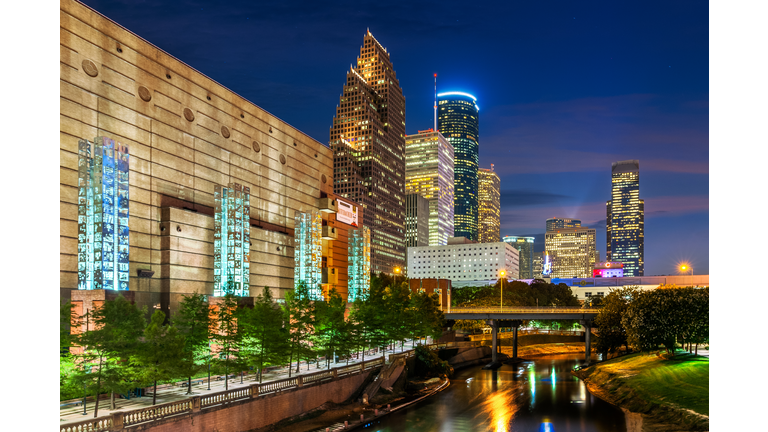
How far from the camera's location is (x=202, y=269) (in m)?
78.5

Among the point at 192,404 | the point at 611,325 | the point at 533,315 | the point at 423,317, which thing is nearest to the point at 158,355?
the point at 192,404

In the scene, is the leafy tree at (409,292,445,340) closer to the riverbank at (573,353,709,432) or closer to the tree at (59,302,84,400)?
the riverbank at (573,353,709,432)

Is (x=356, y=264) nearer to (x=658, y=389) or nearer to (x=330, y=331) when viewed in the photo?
(x=330, y=331)

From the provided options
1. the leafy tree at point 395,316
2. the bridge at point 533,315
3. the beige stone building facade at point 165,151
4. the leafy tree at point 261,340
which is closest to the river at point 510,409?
the leafy tree at point 395,316

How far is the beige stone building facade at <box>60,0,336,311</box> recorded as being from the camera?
6144cm

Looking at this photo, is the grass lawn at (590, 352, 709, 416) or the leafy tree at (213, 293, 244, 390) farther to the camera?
the grass lawn at (590, 352, 709, 416)

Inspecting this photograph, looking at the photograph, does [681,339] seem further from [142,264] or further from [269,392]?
[142,264]

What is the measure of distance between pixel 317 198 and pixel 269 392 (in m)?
62.1

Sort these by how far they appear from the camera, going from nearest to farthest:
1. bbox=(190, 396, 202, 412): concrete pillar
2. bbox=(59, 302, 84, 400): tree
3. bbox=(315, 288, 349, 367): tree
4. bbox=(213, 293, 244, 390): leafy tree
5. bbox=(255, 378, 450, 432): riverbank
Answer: bbox=(59, 302, 84, 400): tree
bbox=(190, 396, 202, 412): concrete pillar
bbox=(255, 378, 450, 432): riverbank
bbox=(213, 293, 244, 390): leafy tree
bbox=(315, 288, 349, 367): tree

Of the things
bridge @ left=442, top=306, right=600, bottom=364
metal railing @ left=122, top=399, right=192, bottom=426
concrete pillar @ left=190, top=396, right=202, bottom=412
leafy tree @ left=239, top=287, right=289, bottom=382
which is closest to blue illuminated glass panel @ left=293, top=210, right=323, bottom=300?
leafy tree @ left=239, top=287, right=289, bottom=382

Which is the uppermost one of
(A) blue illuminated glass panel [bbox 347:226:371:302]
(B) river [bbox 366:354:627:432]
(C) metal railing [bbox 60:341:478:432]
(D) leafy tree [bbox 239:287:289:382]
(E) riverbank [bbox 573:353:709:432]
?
(A) blue illuminated glass panel [bbox 347:226:371:302]

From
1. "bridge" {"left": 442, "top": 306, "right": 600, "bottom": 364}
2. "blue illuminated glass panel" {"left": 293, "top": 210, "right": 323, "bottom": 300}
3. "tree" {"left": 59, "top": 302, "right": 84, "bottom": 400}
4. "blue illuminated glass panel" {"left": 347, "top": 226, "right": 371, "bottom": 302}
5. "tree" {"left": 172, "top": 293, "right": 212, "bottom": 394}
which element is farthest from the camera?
"blue illuminated glass panel" {"left": 347, "top": 226, "right": 371, "bottom": 302}
